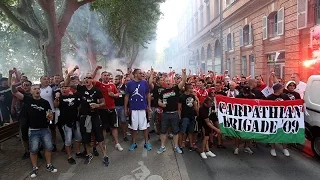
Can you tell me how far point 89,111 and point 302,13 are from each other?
11.0 metres

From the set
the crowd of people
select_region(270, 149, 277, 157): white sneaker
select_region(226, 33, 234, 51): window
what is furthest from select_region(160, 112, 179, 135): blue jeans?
select_region(226, 33, 234, 51): window

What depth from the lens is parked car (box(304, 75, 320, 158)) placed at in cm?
618

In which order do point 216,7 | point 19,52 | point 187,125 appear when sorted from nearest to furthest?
point 187,125 → point 216,7 → point 19,52

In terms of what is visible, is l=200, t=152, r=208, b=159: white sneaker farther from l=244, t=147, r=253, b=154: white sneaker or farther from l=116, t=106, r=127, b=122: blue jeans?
l=116, t=106, r=127, b=122: blue jeans

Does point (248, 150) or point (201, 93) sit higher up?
point (201, 93)

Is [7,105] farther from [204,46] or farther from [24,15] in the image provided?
[204,46]

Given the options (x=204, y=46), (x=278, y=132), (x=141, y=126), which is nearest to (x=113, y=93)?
(x=141, y=126)

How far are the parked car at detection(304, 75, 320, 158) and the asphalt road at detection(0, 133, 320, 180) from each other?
0.41 meters

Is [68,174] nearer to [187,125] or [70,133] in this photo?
[70,133]

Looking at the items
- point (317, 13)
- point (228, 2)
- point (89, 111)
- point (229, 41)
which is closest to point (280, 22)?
point (317, 13)

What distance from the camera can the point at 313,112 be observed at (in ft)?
20.6

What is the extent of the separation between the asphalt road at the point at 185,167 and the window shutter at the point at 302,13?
7834 mm

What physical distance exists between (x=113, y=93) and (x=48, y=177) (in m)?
2.65

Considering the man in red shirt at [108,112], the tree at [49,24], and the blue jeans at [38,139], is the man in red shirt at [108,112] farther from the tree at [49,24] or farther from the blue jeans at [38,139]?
the tree at [49,24]
